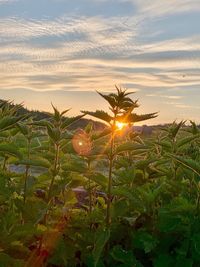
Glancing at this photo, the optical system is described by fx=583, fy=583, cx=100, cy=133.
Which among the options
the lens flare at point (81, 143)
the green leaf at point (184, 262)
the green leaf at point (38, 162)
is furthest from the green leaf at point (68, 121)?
the green leaf at point (184, 262)

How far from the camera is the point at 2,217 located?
16.3ft

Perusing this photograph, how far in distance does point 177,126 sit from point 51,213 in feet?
4.75

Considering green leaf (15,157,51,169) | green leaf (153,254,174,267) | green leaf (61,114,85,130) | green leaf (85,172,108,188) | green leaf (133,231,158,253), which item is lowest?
green leaf (153,254,174,267)

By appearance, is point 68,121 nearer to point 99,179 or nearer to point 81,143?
point 81,143

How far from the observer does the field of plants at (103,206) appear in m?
4.74

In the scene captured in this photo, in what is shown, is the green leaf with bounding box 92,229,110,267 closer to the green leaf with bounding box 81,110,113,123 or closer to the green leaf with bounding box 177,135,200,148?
the green leaf with bounding box 81,110,113,123

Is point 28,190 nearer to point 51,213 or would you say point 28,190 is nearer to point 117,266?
point 51,213

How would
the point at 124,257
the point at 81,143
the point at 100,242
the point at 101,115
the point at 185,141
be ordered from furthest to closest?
1. the point at 185,141
2. the point at 81,143
3. the point at 124,257
4. the point at 101,115
5. the point at 100,242

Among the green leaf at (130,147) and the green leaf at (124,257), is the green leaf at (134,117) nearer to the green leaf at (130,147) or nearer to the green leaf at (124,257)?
the green leaf at (130,147)

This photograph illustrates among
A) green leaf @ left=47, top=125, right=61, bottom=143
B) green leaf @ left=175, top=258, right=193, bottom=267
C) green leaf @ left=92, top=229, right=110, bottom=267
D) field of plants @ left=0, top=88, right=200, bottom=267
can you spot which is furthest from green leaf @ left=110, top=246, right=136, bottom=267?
green leaf @ left=47, top=125, right=61, bottom=143

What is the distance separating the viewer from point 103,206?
5633mm

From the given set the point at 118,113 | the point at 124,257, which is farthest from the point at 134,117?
the point at 124,257

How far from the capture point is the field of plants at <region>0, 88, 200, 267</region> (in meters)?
4.74

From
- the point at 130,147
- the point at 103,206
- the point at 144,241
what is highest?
the point at 130,147
